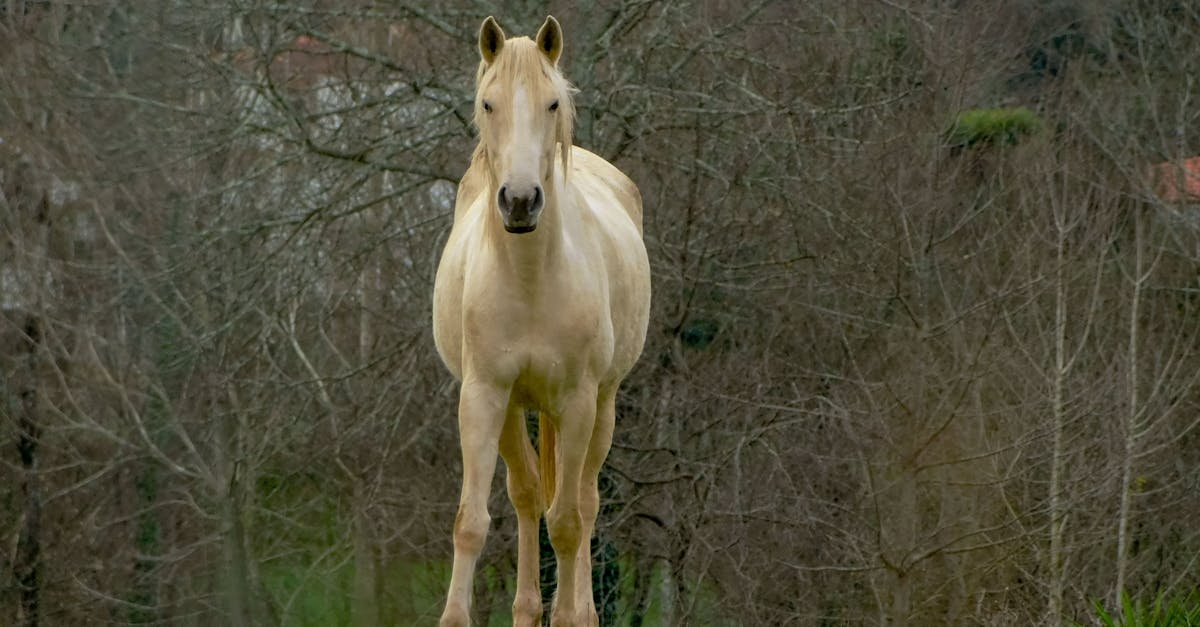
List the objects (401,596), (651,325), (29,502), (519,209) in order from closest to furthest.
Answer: (519,209)
(651,325)
(401,596)
(29,502)

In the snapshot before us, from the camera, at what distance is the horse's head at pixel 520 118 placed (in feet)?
18.3

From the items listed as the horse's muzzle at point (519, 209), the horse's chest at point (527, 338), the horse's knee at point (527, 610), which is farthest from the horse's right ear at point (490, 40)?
the horse's knee at point (527, 610)

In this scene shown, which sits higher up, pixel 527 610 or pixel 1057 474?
pixel 1057 474

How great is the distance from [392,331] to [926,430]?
17.4 ft

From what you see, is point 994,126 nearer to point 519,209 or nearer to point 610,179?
point 610,179

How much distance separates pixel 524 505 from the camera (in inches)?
283

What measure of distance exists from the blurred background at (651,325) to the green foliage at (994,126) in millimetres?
61

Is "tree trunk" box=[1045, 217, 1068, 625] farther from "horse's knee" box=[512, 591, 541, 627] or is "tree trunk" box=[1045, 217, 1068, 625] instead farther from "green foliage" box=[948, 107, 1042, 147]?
"horse's knee" box=[512, 591, 541, 627]

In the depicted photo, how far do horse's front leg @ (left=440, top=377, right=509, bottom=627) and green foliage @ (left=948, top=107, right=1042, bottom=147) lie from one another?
12.5 metres

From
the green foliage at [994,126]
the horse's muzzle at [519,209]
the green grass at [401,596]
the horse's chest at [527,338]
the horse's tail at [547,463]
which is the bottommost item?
the green grass at [401,596]

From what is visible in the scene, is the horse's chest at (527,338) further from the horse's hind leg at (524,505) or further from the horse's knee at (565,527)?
the horse's knee at (565,527)

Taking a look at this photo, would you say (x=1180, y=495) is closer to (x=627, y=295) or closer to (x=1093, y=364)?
(x=1093, y=364)

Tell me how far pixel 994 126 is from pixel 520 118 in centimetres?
1448

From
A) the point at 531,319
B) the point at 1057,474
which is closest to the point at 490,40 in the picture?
the point at 531,319
